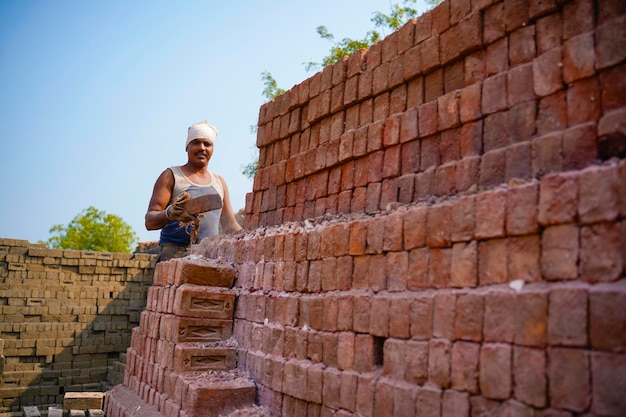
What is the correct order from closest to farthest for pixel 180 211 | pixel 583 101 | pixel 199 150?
pixel 583 101
pixel 180 211
pixel 199 150

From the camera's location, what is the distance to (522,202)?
2.74m

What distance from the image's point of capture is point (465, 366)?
286 centimetres

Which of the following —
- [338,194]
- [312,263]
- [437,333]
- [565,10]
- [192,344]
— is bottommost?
[192,344]

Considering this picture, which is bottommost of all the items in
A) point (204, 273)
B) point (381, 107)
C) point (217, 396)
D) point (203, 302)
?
point (217, 396)

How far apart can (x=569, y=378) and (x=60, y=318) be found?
10.3m

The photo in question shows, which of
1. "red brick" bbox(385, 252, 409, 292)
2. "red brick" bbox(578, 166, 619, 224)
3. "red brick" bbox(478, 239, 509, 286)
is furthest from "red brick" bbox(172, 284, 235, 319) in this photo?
"red brick" bbox(578, 166, 619, 224)

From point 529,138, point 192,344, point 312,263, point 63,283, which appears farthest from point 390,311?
point 63,283

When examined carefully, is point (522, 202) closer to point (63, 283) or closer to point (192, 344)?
point (192, 344)

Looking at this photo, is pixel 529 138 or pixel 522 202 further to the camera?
pixel 529 138

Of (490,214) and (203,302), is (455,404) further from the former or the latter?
→ (203,302)

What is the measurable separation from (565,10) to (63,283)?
33.9 feet

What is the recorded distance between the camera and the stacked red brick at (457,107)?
2.80 m

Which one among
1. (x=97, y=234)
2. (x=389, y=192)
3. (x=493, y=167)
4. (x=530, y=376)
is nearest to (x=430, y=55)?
(x=389, y=192)

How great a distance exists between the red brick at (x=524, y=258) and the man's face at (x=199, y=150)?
5514mm
